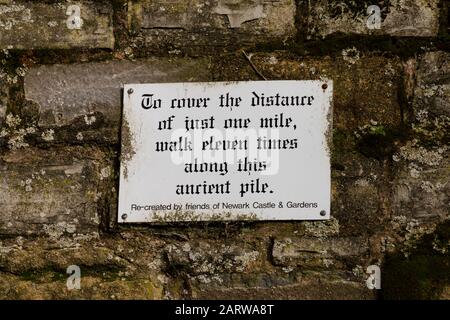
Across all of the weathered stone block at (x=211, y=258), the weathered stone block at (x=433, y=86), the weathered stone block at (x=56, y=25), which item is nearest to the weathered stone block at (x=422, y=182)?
the weathered stone block at (x=433, y=86)

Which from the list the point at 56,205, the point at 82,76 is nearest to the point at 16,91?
the point at 82,76

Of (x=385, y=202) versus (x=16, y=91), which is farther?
(x=16, y=91)

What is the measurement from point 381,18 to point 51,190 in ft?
4.18

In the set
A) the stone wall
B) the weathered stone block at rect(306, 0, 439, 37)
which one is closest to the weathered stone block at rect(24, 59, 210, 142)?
the stone wall

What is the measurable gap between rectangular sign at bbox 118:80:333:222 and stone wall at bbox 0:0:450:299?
0.05 meters

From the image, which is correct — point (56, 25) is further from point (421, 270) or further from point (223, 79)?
point (421, 270)

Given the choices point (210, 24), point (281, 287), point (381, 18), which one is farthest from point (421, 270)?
point (210, 24)

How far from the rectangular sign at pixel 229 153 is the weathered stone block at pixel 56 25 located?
32 cm

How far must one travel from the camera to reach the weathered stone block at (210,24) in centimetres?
239

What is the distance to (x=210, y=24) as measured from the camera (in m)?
2.40

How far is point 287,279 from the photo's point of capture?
2258 millimetres

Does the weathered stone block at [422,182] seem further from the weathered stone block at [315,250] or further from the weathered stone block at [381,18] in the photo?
the weathered stone block at [381,18]

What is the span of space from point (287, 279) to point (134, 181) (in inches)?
23.9
